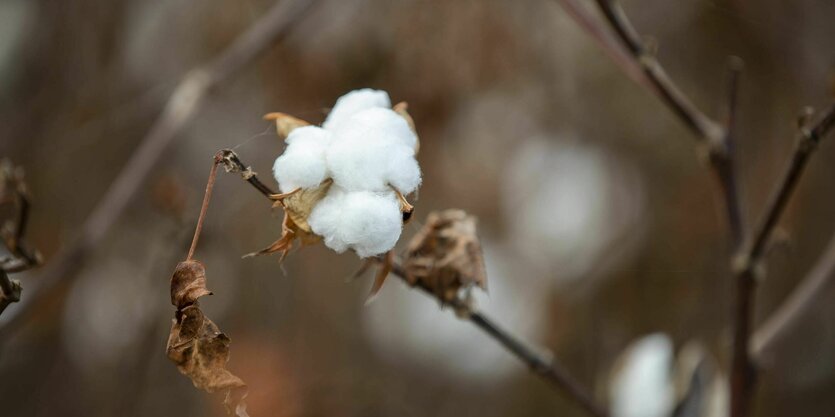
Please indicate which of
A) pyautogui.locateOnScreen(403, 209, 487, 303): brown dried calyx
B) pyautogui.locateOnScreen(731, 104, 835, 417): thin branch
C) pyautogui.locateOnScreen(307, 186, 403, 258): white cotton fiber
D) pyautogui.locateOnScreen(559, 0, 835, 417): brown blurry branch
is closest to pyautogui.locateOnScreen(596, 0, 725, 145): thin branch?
pyautogui.locateOnScreen(559, 0, 835, 417): brown blurry branch

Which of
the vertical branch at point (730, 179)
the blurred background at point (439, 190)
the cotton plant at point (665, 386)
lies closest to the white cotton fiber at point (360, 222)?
the vertical branch at point (730, 179)

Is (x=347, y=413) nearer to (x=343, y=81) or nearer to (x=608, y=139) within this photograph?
(x=343, y=81)

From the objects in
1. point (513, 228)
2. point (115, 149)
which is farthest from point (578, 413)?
point (115, 149)

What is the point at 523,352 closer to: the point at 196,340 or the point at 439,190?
the point at 196,340

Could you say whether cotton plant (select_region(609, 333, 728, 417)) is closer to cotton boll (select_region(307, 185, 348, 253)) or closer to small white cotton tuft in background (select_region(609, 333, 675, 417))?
small white cotton tuft in background (select_region(609, 333, 675, 417))

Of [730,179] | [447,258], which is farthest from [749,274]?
[447,258]

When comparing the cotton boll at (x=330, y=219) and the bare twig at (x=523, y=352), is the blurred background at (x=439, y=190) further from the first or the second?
the cotton boll at (x=330, y=219)
